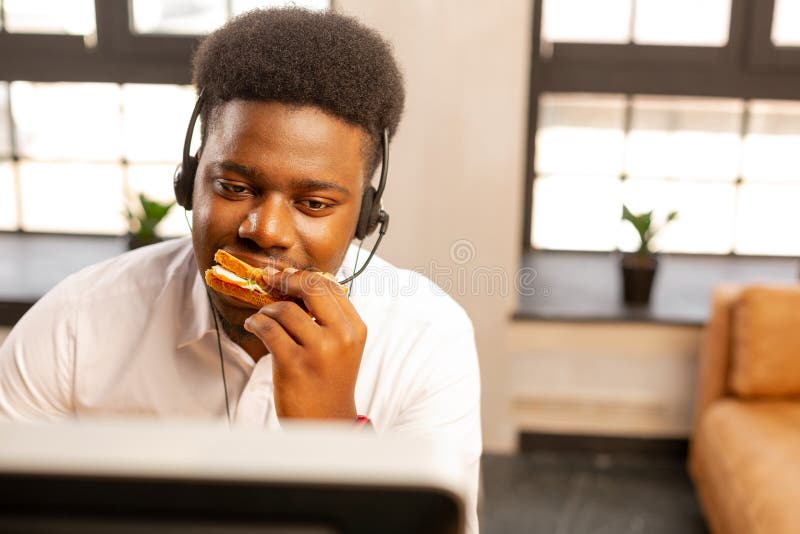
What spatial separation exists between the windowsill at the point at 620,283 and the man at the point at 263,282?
5.41 feet

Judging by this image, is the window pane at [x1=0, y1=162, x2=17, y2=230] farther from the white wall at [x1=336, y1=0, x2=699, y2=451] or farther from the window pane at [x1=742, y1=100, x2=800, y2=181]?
the window pane at [x1=742, y1=100, x2=800, y2=181]

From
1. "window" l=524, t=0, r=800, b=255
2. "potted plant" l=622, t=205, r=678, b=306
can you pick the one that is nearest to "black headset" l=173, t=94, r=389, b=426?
"potted plant" l=622, t=205, r=678, b=306

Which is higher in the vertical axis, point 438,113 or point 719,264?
point 438,113

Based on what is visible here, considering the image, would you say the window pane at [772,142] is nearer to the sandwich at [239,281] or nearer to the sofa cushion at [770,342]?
the sofa cushion at [770,342]

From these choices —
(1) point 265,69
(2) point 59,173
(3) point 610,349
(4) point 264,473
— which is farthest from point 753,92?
(4) point 264,473

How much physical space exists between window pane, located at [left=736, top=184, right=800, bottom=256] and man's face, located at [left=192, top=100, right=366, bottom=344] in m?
2.54

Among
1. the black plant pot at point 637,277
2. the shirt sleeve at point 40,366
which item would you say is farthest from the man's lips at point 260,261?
the black plant pot at point 637,277

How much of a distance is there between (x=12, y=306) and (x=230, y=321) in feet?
6.48

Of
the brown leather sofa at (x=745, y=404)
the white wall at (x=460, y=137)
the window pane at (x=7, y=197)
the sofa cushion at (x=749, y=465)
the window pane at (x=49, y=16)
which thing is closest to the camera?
the sofa cushion at (x=749, y=465)

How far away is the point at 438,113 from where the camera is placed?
9.03 feet

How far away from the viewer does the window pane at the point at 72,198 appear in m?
3.31

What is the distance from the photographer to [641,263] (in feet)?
9.58

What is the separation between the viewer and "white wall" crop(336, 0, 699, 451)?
2.70m

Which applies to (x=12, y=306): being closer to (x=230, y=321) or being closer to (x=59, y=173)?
(x=59, y=173)
